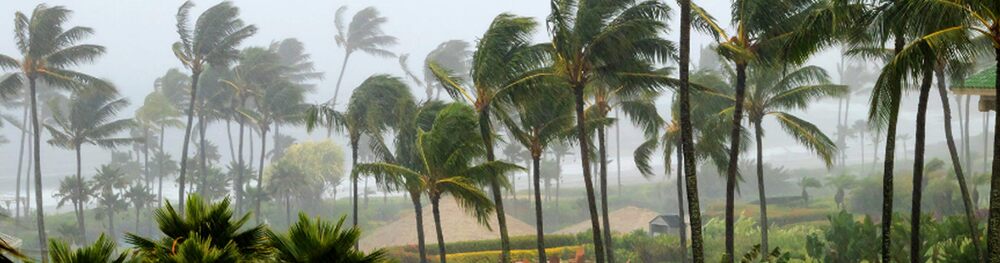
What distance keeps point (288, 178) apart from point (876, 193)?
3647 cm

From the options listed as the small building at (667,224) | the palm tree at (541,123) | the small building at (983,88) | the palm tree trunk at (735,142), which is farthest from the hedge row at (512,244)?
the small building at (983,88)

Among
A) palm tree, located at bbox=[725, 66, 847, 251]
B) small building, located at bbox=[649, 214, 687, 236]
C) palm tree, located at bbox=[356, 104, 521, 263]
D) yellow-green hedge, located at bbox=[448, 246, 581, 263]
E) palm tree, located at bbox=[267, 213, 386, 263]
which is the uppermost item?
palm tree, located at bbox=[725, 66, 847, 251]

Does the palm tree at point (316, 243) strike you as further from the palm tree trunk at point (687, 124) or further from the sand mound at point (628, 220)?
the sand mound at point (628, 220)

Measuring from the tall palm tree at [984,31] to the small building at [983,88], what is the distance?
4.54 metres

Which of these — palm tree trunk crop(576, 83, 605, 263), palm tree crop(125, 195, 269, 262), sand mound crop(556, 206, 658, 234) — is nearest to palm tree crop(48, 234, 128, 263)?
palm tree crop(125, 195, 269, 262)

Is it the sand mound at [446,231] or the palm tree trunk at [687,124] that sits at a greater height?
the palm tree trunk at [687,124]

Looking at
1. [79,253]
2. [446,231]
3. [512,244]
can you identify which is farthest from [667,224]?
[79,253]

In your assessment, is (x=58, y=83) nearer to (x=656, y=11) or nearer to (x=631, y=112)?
(x=631, y=112)

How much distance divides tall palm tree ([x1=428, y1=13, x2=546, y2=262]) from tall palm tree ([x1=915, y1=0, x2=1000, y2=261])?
38.5 ft

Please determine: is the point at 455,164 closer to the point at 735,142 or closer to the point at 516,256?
the point at 735,142

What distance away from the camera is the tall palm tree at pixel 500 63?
24172 mm

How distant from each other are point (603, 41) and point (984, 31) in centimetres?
1128

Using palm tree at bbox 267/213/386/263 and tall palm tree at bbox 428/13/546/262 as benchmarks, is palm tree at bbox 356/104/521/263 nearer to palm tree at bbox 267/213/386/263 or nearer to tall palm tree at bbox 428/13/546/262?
tall palm tree at bbox 428/13/546/262

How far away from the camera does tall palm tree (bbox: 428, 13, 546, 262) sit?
79.3ft
